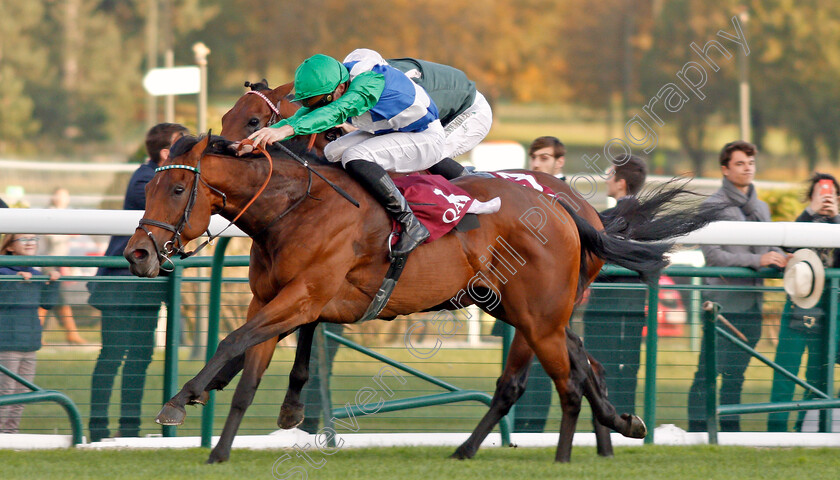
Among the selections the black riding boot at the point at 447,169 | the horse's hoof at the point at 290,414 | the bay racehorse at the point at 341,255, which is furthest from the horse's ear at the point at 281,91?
the horse's hoof at the point at 290,414

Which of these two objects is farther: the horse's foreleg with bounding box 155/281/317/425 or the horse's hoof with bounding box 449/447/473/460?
the horse's hoof with bounding box 449/447/473/460

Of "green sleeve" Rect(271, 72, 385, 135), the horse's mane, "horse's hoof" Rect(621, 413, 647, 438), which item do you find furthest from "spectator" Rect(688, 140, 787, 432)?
the horse's mane

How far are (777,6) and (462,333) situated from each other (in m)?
28.0

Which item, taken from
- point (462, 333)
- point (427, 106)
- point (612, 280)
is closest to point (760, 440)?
point (612, 280)

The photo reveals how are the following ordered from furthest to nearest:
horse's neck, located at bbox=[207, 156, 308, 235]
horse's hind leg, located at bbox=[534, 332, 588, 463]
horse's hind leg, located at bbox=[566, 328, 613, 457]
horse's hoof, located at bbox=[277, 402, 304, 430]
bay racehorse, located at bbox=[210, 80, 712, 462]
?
horse's hind leg, located at bbox=[566, 328, 613, 457] < horse's hind leg, located at bbox=[534, 332, 588, 463] < bay racehorse, located at bbox=[210, 80, 712, 462] < horse's hoof, located at bbox=[277, 402, 304, 430] < horse's neck, located at bbox=[207, 156, 308, 235]

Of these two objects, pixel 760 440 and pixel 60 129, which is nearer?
pixel 760 440

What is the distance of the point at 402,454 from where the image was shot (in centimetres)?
491

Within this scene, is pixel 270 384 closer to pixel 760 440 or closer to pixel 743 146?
pixel 760 440

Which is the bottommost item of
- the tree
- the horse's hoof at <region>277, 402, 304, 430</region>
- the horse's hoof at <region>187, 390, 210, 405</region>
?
the horse's hoof at <region>277, 402, 304, 430</region>

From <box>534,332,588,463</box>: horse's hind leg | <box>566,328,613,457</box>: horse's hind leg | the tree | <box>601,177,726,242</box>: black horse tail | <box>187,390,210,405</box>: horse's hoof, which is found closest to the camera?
<box>187,390,210,405</box>: horse's hoof

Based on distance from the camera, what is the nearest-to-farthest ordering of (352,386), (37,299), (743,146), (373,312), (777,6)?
(373,312), (37,299), (352,386), (743,146), (777,6)

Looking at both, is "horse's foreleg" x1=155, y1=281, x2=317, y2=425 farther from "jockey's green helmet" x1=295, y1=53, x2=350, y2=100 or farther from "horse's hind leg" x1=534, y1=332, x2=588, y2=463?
"horse's hind leg" x1=534, y1=332, x2=588, y2=463

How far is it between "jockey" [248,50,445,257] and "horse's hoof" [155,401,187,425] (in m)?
1.10

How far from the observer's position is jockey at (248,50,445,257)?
13.7ft
